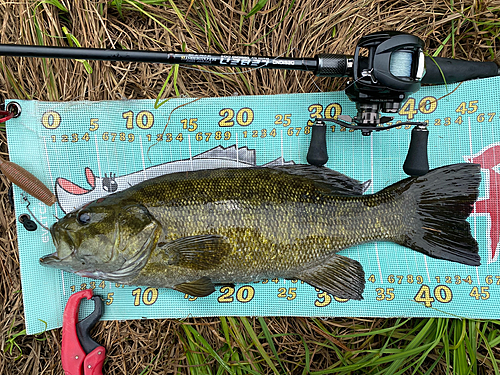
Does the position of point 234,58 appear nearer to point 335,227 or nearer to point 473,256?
point 335,227

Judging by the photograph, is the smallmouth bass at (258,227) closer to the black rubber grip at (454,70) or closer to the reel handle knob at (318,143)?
the reel handle knob at (318,143)

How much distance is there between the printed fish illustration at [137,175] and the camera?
248 centimetres

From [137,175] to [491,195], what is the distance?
8.83 feet

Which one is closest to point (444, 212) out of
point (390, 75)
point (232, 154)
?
point (390, 75)

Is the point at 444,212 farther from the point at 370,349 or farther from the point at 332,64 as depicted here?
the point at 332,64

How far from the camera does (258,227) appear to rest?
214cm

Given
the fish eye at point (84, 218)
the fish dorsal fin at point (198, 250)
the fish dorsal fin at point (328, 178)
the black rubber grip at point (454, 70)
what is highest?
the black rubber grip at point (454, 70)

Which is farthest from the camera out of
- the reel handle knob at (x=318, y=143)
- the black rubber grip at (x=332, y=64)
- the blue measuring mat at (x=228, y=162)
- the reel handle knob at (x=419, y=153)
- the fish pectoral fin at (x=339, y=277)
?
the blue measuring mat at (x=228, y=162)

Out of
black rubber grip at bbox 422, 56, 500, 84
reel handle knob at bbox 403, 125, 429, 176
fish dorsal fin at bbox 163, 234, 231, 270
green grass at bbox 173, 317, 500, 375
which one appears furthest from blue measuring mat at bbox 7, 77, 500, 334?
fish dorsal fin at bbox 163, 234, 231, 270

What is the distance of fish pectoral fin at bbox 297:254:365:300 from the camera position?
2.30 metres

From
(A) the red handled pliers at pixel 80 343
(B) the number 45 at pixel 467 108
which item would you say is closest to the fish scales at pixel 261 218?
(A) the red handled pliers at pixel 80 343

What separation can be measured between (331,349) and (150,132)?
2.24m

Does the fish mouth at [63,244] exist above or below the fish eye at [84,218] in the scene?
→ below

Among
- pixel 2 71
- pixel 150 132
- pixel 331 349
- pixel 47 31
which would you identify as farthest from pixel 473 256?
pixel 2 71
